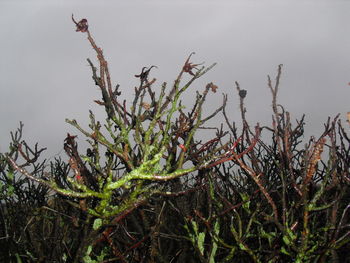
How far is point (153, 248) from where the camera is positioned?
10.4 ft

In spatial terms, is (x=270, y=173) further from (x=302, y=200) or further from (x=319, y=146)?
(x=319, y=146)

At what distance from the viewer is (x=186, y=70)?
3184 mm

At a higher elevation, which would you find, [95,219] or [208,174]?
[208,174]

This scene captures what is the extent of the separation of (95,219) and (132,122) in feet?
3.99

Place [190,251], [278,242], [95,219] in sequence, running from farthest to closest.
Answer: [190,251]
[278,242]
[95,219]

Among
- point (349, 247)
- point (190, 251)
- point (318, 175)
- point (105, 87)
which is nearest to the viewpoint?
point (105, 87)

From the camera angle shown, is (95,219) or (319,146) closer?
(95,219)

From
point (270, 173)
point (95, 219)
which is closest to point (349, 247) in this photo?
point (270, 173)

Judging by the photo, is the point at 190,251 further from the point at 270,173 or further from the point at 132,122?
the point at 132,122

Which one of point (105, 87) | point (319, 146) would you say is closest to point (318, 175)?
point (319, 146)

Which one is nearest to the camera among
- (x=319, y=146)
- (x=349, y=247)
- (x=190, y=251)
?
(x=319, y=146)

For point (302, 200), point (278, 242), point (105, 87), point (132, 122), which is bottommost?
point (278, 242)

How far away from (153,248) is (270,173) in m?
2.61

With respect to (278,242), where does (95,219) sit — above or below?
above
